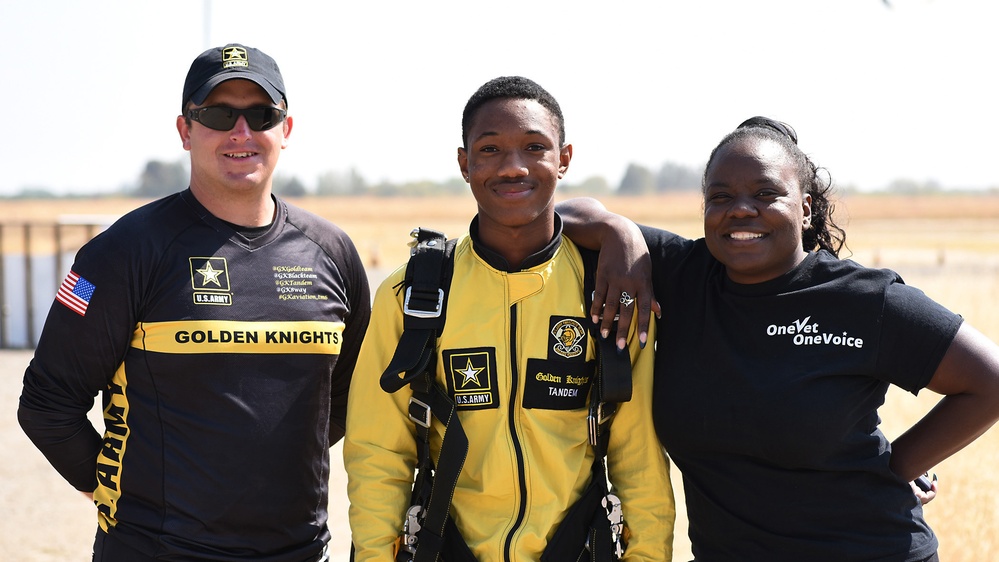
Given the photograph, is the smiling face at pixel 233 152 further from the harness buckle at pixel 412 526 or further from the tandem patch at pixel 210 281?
the harness buckle at pixel 412 526

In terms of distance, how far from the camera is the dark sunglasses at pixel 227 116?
3.43m

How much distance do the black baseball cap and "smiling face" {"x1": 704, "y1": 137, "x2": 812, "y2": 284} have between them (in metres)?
1.72

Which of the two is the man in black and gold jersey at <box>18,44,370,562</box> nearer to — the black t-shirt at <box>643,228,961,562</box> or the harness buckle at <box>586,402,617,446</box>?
the harness buckle at <box>586,402,617,446</box>

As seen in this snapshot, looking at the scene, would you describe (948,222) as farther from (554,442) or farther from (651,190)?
(554,442)

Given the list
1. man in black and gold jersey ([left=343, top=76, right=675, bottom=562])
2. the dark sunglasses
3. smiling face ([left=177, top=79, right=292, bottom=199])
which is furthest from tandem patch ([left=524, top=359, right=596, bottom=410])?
the dark sunglasses

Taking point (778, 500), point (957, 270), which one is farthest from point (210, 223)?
point (957, 270)

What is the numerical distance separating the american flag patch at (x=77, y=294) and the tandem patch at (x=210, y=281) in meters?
0.35

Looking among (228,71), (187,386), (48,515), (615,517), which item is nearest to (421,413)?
(615,517)

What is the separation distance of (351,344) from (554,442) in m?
1.15

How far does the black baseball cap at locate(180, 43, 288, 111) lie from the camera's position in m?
3.42

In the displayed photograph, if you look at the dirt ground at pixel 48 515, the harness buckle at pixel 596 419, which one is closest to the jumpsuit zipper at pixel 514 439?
the harness buckle at pixel 596 419

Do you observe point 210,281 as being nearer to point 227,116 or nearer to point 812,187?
point 227,116

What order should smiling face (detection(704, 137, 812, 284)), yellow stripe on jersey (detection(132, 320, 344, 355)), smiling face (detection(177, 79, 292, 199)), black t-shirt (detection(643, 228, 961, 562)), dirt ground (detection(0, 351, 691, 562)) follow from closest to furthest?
black t-shirt (detection(643, 228, 961, 562)) < smiling face (detection(704, 137, 812, 284)) < yellow stripe on jersey (detection(132, 320, 344, 355)) < smiling face (detection(177, 79, 292, 199)) < dirt ground (detection(0, 351, 691, 562))

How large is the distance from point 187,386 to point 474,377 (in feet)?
3.46
